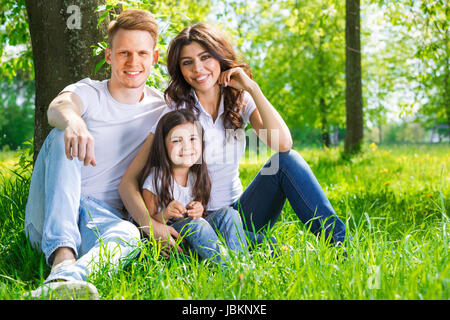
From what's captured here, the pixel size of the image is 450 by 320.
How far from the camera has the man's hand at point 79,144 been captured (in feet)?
7.13

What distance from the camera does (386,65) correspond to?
67.0 feet

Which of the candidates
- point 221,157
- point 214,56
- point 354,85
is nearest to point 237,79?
point 214,56

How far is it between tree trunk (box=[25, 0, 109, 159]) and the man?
2.21ft

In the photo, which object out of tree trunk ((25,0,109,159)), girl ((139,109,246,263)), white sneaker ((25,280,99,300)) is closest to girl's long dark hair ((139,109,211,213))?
girl ((139,109,246,263))

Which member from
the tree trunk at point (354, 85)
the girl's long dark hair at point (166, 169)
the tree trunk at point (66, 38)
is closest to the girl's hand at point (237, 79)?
the girl's long dark hair at point (166, 169)

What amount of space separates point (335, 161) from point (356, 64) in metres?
2.14

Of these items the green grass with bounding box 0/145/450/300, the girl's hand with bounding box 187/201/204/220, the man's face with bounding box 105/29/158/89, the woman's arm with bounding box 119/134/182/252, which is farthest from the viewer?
the man's face with bounding box 105/29/158/89

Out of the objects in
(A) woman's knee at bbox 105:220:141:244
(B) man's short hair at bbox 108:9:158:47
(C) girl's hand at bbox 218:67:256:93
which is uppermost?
(B) man's short hair at bbox 108:9:158:47

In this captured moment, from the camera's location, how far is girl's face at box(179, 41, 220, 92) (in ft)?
9.01

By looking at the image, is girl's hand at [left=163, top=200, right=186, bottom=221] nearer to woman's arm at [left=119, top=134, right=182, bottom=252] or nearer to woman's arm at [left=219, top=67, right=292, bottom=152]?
woman's arm at [left=119, top=134, right=182, bottom=252]

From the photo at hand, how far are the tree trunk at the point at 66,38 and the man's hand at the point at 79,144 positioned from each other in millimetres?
1359

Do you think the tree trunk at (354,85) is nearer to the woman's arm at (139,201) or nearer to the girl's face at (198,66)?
the girl's face at (198,66)

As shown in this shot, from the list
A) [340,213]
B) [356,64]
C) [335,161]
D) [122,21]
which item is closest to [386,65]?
[356,64]

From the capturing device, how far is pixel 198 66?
2.73m
